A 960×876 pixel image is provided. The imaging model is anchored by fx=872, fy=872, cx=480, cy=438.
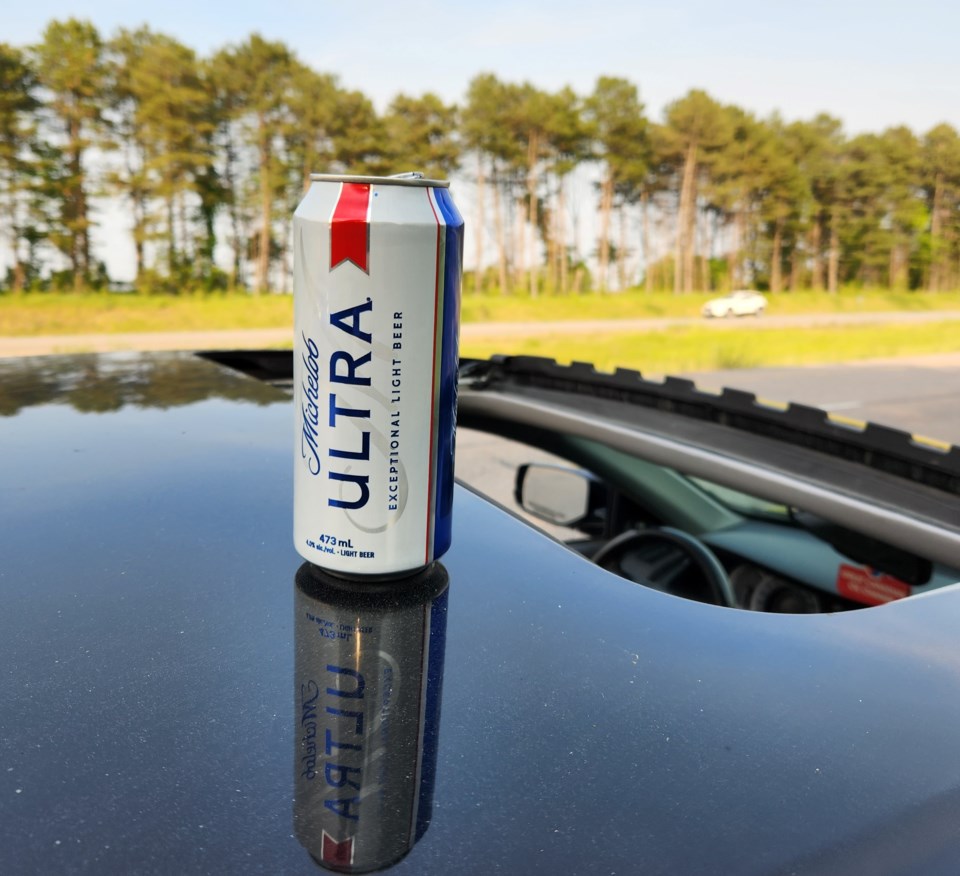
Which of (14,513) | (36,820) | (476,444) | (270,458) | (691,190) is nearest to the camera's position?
(36,820)

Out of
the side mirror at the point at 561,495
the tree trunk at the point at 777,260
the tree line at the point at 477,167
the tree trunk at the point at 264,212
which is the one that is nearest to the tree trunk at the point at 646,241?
the tree line at the point at 477,167

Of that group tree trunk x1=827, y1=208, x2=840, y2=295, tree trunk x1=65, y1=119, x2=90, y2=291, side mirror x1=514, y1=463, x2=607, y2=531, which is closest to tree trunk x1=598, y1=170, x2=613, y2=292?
tree trunk x1=827, y1=208, x2=840, y2=295

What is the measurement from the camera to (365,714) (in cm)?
56

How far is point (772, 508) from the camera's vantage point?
1875mm

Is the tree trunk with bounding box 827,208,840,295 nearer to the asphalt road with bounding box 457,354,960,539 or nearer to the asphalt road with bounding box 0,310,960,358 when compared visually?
the asphalt road with bounding box 0,310,960,358

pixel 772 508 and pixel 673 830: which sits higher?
pixel 673 830

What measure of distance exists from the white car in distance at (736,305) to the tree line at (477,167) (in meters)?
3.50

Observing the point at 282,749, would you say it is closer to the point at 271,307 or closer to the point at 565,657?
the point at 565,657

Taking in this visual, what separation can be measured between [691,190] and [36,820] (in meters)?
38.0

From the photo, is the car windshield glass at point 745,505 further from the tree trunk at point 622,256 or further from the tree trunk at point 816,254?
the tree trunk at point 816,254

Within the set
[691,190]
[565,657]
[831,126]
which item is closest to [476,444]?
[565,657]

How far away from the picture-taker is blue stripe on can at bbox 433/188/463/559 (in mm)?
744

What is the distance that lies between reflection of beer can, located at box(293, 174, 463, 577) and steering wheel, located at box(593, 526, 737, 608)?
88 centimetres

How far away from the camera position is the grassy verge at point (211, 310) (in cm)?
2319
